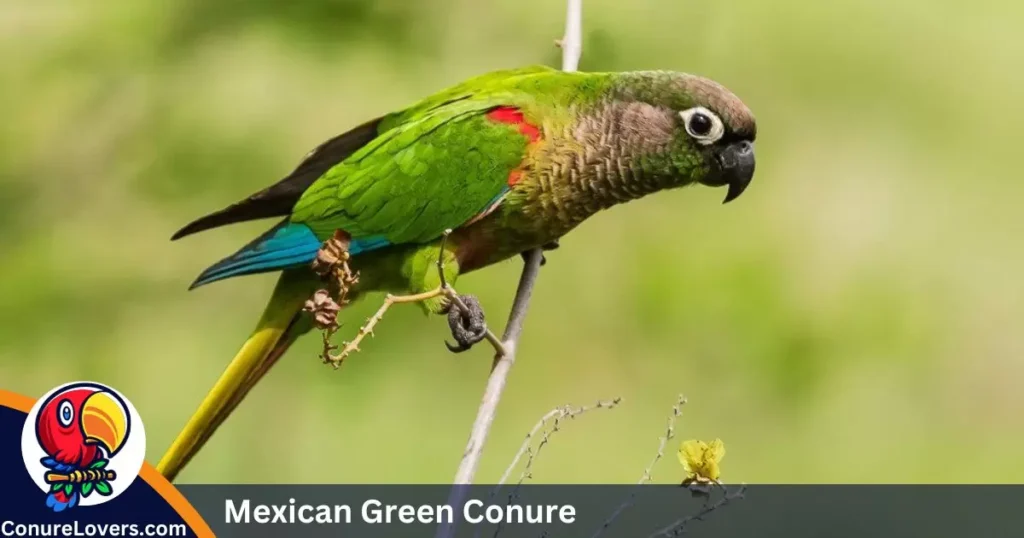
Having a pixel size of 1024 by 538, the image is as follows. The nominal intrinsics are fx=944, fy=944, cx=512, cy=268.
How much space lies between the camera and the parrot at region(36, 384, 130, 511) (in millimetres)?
1608

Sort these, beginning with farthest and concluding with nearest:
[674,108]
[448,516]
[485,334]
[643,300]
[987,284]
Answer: [987,284] → [643,300] → [674,108] → [485,334] → [448,516]

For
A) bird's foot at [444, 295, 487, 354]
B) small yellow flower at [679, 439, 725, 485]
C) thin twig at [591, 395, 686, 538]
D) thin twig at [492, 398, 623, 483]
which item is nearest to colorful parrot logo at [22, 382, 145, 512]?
bird's foot at [444, 295, 487, 354]

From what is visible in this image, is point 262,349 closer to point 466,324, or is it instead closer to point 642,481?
point 466,324

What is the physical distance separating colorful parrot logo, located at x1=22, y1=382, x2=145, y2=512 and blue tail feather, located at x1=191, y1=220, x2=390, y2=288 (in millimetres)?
275

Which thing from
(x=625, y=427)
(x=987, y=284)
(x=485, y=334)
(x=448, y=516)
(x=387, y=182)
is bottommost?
(x=448, y=516)

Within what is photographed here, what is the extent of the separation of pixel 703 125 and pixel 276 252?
31.9 inches

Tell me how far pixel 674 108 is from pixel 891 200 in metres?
1.32

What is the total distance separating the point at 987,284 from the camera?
2795 mm

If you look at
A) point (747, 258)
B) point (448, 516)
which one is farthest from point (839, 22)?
point (448, 516)

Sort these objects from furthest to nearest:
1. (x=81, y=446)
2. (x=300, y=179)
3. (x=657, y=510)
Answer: (x=657, y=510)
(x=300, y=179)
(x=81, y=446)

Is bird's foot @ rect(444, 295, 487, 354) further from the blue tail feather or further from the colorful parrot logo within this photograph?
the colorful parrot logo

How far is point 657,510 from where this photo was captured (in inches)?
87.5

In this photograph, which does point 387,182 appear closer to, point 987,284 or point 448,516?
point 448,516

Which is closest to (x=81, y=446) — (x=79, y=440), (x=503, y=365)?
(x=79, y=440)
